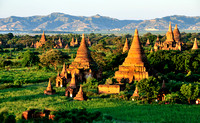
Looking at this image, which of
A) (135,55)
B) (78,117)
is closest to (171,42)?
(135,55)

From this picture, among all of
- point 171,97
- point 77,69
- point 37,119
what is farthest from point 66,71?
point 37,119

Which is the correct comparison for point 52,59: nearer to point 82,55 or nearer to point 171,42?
point 82,55

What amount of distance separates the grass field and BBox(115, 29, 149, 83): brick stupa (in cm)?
725

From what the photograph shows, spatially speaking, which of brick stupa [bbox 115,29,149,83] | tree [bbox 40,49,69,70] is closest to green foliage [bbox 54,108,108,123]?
brick stupa [bbox 115,29,149,83]

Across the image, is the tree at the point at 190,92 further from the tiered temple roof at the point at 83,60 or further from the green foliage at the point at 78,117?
the tiered temple roof at the point at 83,60

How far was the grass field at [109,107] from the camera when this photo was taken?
18906 mm

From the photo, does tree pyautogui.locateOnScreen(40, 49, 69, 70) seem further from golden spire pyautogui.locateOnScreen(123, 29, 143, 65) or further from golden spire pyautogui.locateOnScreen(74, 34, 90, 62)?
golden spire pyautogui.locateOnScreen(123, 29, 143, 65)

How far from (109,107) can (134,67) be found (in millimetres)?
12083

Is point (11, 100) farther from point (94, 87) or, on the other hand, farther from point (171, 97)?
point (171, 97)

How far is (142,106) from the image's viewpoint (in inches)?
893

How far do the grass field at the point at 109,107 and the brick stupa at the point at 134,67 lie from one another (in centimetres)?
725

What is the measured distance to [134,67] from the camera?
33562 millimetres

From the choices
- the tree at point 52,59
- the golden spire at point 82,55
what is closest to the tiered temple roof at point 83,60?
the golden spire at point 82,55

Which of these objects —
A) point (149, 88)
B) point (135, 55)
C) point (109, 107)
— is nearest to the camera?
point (109, 107)
